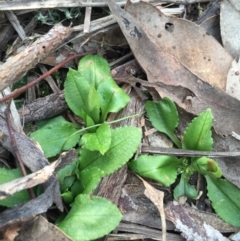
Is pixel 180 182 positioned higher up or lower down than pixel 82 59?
lower down

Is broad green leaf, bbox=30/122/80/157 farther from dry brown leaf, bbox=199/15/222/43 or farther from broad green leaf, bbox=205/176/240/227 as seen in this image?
dry brown leaf, bbox=199/15/222/43

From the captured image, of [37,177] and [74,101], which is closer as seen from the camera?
[37,177]

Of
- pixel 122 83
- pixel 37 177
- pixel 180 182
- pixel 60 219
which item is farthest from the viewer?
pixel 122 83

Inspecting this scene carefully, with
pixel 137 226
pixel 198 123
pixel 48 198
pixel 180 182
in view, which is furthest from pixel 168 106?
pixel 48 198

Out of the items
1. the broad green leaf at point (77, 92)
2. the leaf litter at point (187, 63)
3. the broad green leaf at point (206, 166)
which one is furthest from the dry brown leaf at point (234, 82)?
the broad green leaf at point (77, 92)

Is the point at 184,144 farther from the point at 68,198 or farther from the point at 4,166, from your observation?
the point at 4,166

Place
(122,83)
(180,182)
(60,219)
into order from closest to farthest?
(60,219)
(180,182)
(122,83)

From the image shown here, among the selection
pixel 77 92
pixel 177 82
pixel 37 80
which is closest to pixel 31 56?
pixel 37 80

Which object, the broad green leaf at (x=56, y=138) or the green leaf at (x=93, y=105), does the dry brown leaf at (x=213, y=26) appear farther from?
the broad green leaf at (x=56, y=138)
